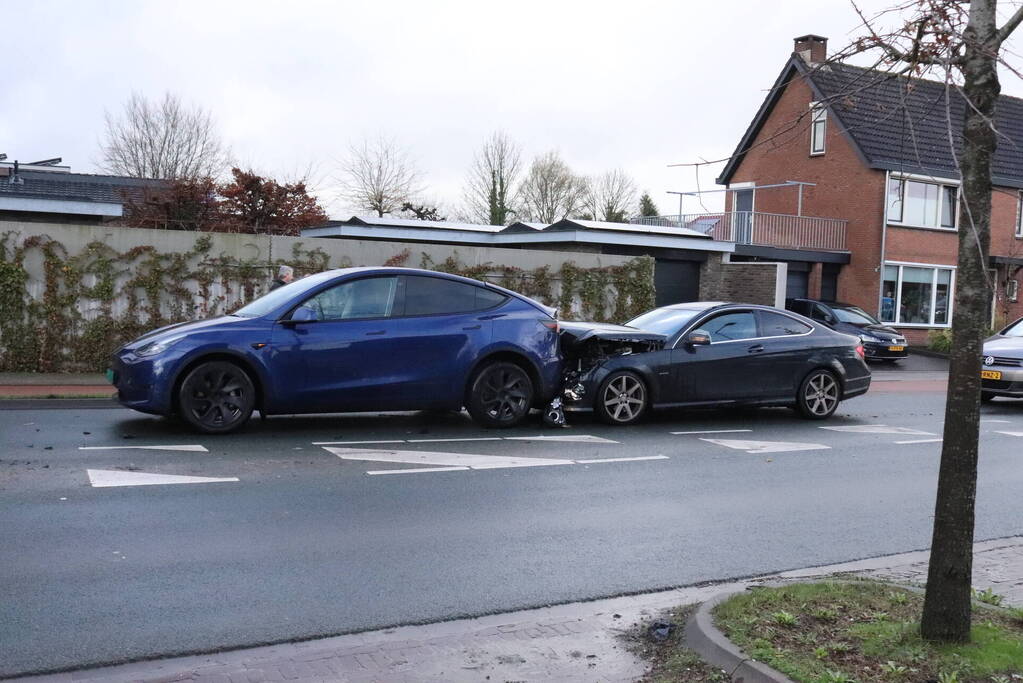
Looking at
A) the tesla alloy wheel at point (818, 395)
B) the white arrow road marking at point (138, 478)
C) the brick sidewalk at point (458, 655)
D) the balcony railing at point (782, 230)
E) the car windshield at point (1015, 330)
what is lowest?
the brick sidewalk at point (458, 655)

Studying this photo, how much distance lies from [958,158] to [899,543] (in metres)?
3.70

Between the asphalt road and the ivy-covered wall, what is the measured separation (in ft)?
15.8

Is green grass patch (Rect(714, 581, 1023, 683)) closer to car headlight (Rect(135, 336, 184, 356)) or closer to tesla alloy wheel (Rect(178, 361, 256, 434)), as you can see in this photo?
tesla alloy wheel (Rect(178, 361, 256, 434))

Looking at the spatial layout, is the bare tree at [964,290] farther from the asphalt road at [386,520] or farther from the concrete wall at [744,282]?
the concrete wall at [744,282]

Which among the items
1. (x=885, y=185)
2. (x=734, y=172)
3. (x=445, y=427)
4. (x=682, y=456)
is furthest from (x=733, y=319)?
(x=734, y=172)

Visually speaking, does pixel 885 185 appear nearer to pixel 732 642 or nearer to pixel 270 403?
pixel 270 403

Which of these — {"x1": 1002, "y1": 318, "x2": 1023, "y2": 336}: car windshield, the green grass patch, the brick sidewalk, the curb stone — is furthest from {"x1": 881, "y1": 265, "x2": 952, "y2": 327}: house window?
the curb stone

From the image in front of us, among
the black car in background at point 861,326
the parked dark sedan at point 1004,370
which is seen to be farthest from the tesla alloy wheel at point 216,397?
the black car in background at point 861,326

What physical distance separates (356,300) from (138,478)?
11.0 ft

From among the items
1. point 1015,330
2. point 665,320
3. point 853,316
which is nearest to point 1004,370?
point 1015,330

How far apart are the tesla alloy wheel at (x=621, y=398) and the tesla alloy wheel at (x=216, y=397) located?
13.5ft

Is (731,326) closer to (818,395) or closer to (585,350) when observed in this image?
(818,395)

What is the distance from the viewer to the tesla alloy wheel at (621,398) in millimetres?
12219

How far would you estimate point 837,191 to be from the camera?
114 ft
